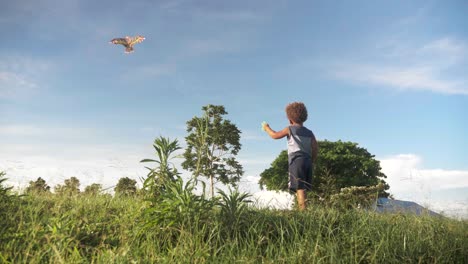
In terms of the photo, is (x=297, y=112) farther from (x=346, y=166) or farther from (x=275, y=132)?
(x=346, y=166)

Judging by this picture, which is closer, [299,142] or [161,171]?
[161,171]

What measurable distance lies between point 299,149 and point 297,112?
95cm

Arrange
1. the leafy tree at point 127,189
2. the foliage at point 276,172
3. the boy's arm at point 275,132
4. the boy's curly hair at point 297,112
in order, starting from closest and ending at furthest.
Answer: the leafy tree at point 127,189, the boy's arm at point 275,132, the boy's curly hair at point 297,112, the foliage at point 276,172

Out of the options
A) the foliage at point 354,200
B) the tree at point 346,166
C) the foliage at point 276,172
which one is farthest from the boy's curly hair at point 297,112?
the foliage at point 276,172

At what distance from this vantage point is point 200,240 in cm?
491

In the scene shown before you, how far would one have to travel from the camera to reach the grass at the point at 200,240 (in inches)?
175

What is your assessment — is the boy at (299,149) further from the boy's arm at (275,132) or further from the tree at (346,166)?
the tree at (346,166)

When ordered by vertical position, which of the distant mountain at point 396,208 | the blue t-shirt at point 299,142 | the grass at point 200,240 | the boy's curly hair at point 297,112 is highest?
the boy's curly hair at point 297,112

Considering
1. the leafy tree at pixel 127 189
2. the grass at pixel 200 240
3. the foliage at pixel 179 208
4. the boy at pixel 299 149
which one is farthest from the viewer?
the boy at pixel 299 149

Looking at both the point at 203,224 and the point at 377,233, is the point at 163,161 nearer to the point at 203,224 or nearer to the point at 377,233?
A: the point at 203,224

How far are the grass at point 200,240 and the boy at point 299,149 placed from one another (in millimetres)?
2505

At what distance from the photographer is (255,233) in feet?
17.5

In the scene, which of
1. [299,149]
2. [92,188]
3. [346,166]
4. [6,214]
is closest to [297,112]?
[299,149]

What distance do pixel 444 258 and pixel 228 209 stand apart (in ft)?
9.49
